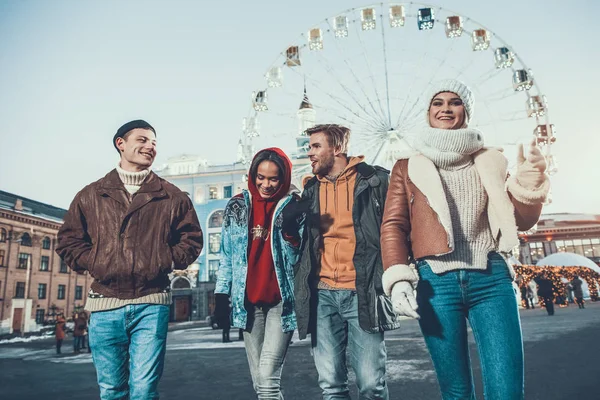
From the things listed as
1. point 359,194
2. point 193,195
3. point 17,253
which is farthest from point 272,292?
point 193,195

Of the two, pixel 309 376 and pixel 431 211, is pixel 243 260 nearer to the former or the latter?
pixel 431 211

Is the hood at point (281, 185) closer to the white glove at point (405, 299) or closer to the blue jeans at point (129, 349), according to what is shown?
the blue jeans at point (129, 349)

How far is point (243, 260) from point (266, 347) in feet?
2.19

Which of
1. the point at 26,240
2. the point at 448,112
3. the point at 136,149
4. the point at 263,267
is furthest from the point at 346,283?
the point at 26,240

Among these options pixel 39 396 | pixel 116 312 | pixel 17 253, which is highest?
pixel 17 253

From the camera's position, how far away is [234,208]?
12.1 ft

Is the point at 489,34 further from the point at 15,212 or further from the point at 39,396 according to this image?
the point at 15,212

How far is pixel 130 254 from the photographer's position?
3.04 metres

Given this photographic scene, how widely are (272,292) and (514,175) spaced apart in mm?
1843

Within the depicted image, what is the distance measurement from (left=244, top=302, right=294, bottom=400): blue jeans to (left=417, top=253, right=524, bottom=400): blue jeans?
1.22m

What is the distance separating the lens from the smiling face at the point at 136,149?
3350 mm

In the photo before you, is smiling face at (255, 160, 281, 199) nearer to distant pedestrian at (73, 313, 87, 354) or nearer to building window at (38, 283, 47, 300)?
distant pedestrian at (73, 313, 87, 354)

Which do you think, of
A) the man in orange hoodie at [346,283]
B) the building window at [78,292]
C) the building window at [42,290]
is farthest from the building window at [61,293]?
the man in orange hoodie at [346,283]

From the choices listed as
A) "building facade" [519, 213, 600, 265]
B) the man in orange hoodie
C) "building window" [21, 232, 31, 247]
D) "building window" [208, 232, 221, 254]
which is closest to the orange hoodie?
the man in orange hoodie
